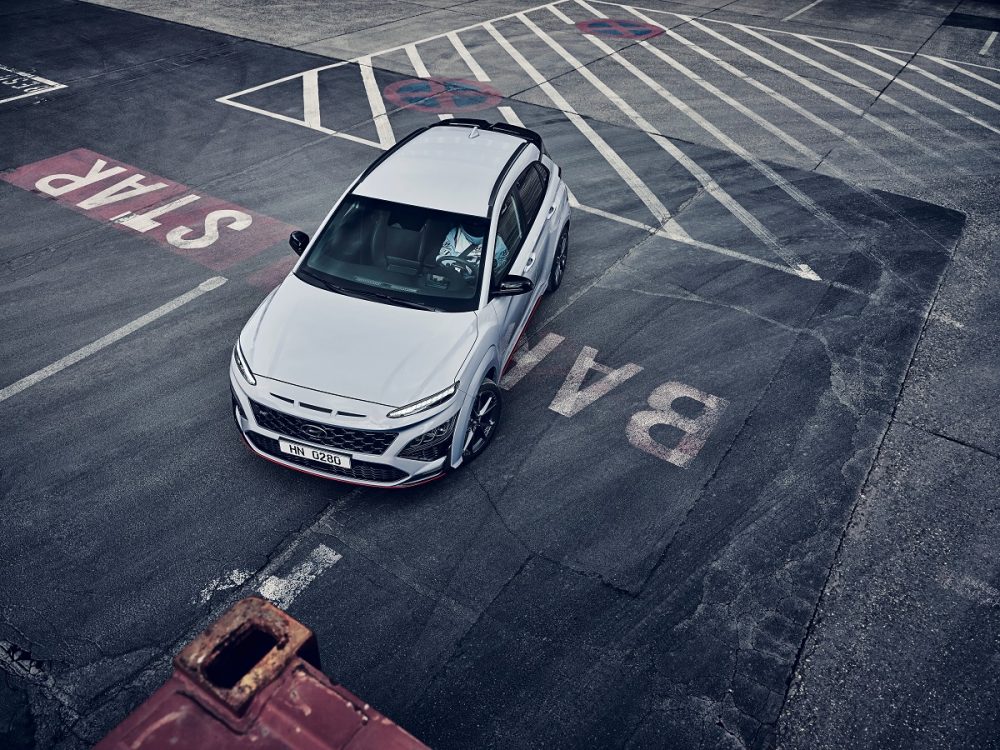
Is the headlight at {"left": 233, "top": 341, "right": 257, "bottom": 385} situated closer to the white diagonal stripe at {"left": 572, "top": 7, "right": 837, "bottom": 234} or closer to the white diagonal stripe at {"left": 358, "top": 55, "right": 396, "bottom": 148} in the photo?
the white diagonal stripe at {"left": 358, "top": 55, "right": 396, "bottom": 148}

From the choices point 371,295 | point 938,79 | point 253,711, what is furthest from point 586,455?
point 938,79

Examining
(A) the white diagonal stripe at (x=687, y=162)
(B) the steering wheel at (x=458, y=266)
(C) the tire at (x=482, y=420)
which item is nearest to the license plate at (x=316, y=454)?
(C) the tire at (x=482, y=420)

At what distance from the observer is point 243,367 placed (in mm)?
5801

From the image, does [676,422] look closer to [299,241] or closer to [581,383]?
[581,383]

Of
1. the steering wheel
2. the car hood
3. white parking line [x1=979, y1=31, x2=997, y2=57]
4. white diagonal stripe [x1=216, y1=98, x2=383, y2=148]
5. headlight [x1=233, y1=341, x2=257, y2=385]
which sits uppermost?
white parking line [x1=979, y1=31, x2=997, y2=57]

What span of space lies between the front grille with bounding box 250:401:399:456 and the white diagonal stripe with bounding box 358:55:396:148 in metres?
7.25

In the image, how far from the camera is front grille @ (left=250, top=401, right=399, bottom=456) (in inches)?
216

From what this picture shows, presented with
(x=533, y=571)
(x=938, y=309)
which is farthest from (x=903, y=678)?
(x=938, y=309)

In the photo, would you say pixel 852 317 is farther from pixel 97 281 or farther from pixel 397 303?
pixel 97 281

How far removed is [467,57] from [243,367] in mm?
12410

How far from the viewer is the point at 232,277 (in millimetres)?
8641

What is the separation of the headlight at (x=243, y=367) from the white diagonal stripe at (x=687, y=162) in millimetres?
6864

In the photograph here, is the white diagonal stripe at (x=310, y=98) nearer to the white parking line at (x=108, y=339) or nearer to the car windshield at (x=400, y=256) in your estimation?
the white parking line at (x=108, y=339)

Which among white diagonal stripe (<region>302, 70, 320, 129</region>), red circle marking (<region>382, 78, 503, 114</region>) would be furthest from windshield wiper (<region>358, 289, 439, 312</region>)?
red circle marking (<region>382, 78, 503, 114</region>)
